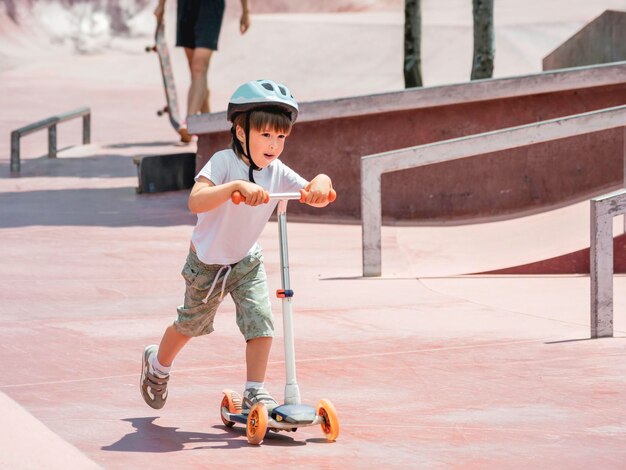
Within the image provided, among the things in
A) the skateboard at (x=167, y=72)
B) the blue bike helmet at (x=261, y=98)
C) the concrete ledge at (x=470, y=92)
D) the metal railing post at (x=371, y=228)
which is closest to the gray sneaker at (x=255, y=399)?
the blue bike helmet at (x=261, y=98)

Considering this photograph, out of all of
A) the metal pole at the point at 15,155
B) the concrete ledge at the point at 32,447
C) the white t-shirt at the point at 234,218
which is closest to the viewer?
the concrete ledge at the point at 32,447

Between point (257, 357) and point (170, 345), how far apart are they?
488 millimetres

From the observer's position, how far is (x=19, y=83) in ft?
95.7

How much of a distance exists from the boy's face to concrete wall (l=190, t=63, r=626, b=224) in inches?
317

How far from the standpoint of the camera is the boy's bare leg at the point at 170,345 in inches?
235

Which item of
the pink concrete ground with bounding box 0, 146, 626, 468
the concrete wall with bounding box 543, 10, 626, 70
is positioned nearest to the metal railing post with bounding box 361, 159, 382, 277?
the pink concrete ground with bounding box 0, 146, 626, 468

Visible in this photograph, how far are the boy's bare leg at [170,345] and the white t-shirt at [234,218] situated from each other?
0.43 meters

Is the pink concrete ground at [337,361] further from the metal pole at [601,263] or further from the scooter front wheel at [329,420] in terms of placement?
the metal pole at [601,263]

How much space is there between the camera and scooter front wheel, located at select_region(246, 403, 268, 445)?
5.47 metres

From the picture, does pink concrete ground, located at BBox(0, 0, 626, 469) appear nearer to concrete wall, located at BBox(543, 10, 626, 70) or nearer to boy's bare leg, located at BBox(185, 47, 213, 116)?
boy's bare leg, located at BBox(185, 47, 213, 116)

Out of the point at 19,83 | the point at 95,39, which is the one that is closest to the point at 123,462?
the point at 19,83

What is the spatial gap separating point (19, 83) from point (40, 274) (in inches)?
774

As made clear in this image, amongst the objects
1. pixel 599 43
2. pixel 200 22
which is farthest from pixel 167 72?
pixel 599 43

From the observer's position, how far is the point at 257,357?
570 centimetres
